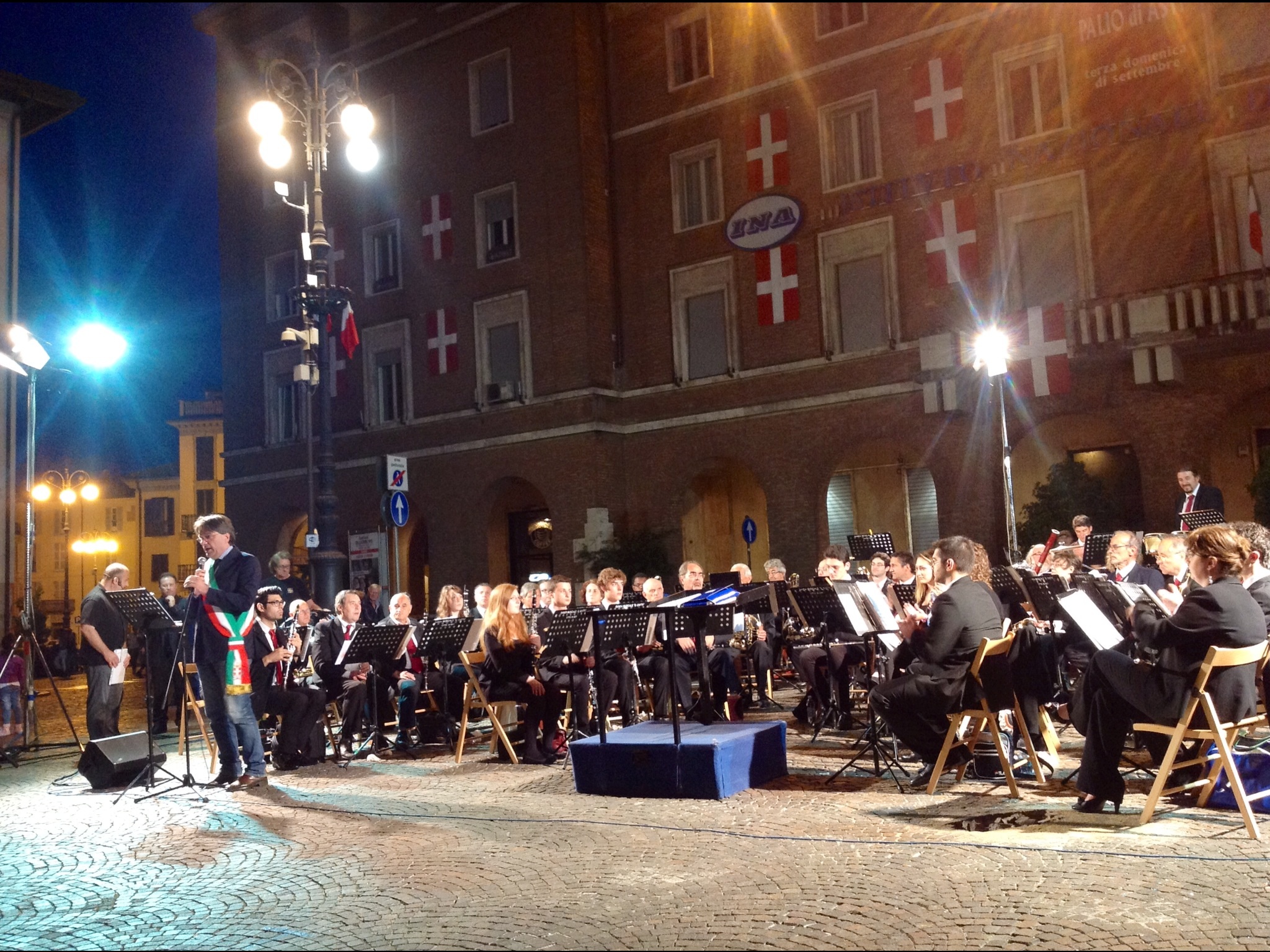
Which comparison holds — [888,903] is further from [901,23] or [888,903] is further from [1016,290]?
[901,23]

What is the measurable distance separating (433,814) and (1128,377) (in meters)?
15.9

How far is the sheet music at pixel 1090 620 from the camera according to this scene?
6.80 metres

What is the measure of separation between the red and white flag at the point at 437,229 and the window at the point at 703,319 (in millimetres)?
6242

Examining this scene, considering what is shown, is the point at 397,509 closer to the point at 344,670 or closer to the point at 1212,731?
the point at 344,670

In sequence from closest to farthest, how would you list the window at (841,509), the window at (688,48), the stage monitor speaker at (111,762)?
the stage monitor speaker at (111,762), the window at (688,48), the window at (841,509)

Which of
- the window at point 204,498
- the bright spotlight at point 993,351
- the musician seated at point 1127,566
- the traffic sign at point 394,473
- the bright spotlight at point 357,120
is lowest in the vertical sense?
the musician seated at point 1127,566

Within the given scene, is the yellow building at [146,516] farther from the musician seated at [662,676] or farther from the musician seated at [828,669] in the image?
the musician seated at [828,669]

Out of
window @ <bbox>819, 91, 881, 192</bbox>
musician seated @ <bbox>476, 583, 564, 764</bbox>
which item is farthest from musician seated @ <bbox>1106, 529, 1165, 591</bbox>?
window @ <bbox>819, 91, 881, 192</bbox>

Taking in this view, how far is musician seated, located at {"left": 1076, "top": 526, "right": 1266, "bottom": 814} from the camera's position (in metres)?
6.04

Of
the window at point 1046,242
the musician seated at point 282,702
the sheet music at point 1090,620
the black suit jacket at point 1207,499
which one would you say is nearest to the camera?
the sheet music at point 1090,620

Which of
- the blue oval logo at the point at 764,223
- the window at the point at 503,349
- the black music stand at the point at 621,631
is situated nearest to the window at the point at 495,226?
the window at the point at 503,349

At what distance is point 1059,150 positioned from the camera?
20109 millimetres

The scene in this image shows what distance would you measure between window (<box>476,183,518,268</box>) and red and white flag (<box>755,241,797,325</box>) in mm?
6446

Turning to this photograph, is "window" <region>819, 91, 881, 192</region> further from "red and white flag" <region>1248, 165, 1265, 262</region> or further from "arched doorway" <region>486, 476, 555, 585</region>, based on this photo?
"arched doorway" <region>486, 476, 555, 585</region>
